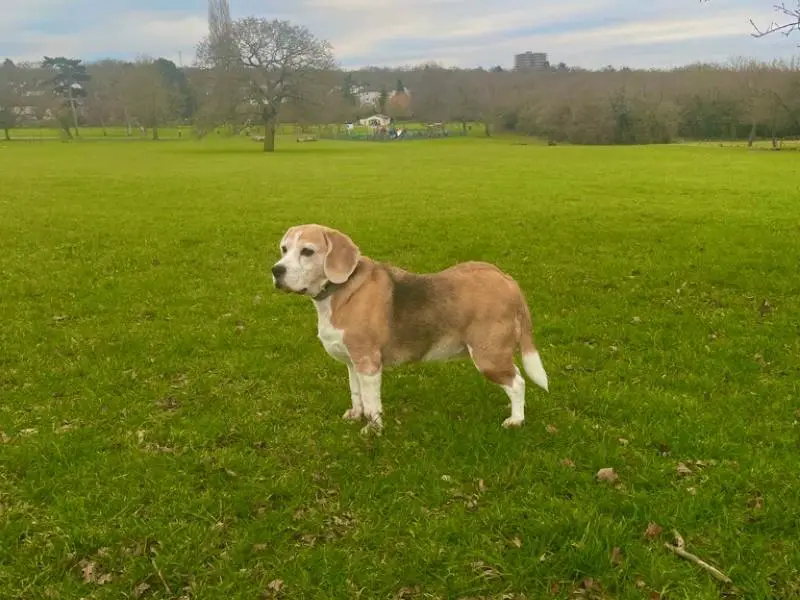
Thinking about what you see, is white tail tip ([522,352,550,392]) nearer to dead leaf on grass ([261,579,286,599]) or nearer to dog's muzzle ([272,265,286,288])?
dog's muzzle ([272,265,286,288])

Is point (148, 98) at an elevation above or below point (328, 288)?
above

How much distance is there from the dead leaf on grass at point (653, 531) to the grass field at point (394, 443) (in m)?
0.05

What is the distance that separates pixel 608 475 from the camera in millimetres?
6262

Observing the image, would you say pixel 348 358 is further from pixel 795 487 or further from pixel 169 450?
pixel 795 487

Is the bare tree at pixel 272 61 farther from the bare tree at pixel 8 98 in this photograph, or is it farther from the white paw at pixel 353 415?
the white paw at pixel 353 415

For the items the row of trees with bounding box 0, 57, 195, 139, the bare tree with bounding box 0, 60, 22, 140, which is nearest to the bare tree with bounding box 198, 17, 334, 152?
the row of trees with bounding box 0, 57, 195, 139

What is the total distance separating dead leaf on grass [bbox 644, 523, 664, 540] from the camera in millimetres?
5414

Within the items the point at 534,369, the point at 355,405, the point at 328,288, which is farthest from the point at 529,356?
the point at 328,288

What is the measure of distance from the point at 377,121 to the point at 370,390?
144212 millimetres

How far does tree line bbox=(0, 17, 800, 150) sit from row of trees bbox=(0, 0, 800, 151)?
0.18 m

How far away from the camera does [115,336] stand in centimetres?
1047

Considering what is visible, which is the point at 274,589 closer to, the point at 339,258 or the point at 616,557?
the point at 616,557

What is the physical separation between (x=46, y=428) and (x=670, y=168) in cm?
4368

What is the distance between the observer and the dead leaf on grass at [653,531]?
5414 mm
